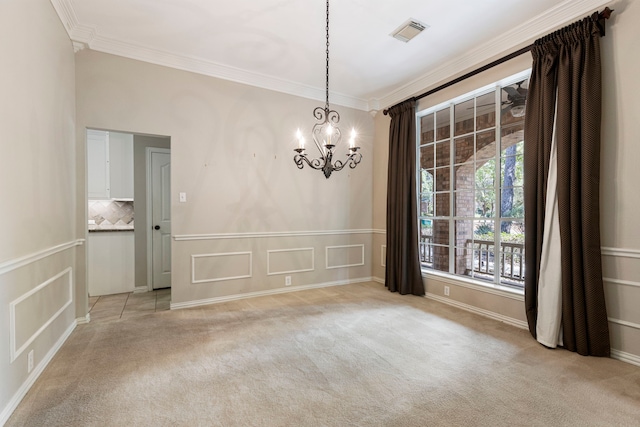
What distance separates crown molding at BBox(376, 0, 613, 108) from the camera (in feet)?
8.84

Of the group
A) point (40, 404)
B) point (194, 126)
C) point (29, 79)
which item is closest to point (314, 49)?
point (194, 126)

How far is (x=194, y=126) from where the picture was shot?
12.6 feet

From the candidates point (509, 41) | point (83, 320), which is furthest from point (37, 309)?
point (509, 41)

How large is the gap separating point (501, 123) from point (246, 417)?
3.71 m

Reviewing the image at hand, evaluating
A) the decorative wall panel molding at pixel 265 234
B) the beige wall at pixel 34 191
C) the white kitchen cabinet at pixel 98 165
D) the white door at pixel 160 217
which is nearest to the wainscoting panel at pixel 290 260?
the decorative wall panel molding at pixel 265 234

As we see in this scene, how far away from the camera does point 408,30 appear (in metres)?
3.12

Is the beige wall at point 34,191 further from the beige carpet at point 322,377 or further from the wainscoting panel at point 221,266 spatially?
the wainscoting panel at point 221,266

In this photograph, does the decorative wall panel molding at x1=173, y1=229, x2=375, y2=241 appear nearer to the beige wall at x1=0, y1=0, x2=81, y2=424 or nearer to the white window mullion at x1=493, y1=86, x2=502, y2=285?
the beige wall at x1=0, y1=0, x2=81, y2=424

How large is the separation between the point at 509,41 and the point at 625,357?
3.09 metres

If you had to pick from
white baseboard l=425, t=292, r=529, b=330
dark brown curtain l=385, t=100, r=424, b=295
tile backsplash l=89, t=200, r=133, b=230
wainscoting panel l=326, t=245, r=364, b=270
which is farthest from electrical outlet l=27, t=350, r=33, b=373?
white baseboard l=425, t=292, r=529, b=330

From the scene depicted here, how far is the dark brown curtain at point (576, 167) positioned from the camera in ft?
8.22

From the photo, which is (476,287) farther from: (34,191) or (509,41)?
(34,191)

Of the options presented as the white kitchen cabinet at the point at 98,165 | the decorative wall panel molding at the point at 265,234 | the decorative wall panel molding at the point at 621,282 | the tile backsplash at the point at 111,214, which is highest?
the white kitchen cabinet at the point at 98,165

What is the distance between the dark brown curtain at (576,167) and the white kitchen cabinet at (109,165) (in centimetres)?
533
